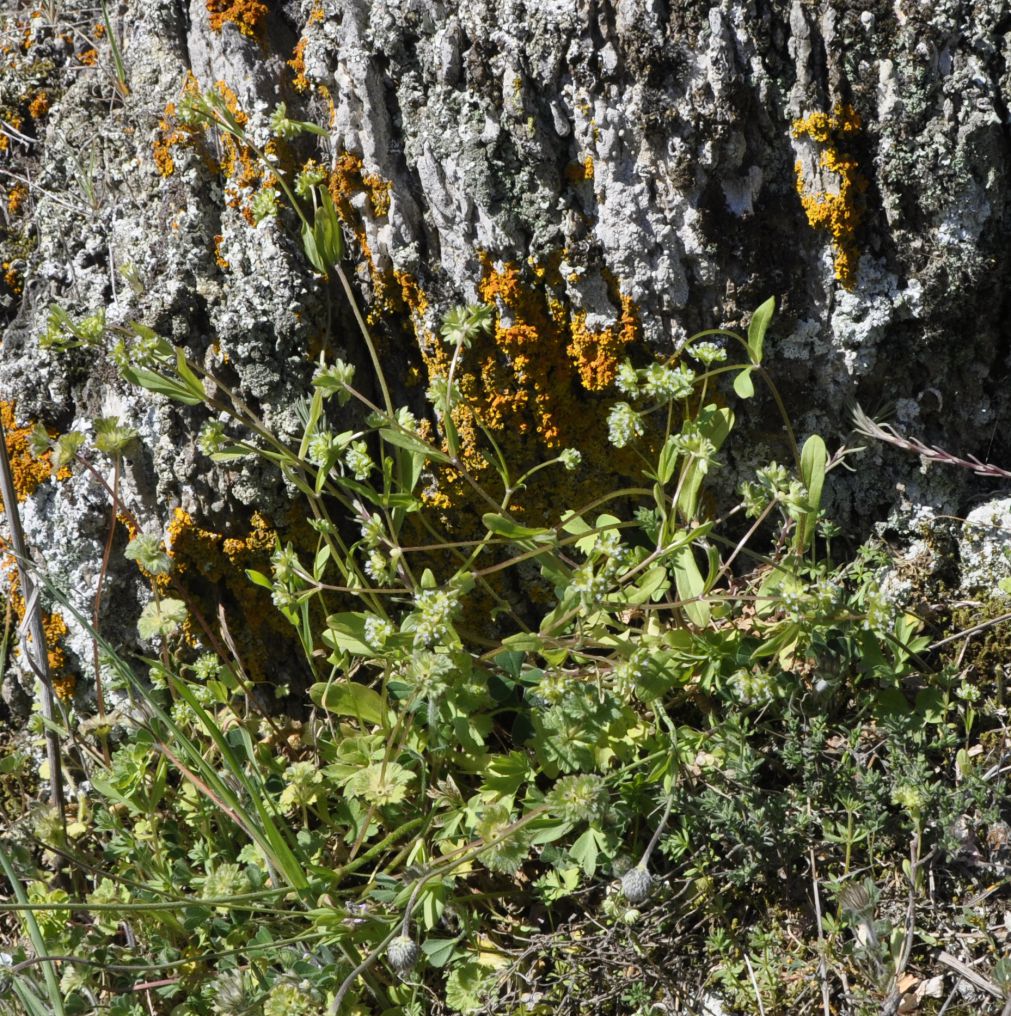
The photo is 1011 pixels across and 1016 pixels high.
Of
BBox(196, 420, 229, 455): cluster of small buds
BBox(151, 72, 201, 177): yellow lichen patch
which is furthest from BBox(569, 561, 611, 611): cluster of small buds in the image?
BBox(151, 72, 201, 177): yellow lichen patch

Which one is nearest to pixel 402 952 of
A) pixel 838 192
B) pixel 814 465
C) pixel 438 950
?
pixel 438 950

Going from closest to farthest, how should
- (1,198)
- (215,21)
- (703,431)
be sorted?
(703,431) < (215,21) < (1,198)

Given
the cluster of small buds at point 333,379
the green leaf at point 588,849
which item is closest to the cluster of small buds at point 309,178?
the cluster of small buds at point 333,379

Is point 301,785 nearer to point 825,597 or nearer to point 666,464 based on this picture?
point 666,464

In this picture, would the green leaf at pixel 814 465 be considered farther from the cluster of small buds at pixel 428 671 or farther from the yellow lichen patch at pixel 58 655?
the yellow lichen patch at pixel 58 655

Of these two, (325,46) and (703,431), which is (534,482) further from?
(325,46)

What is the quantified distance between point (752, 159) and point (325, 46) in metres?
1.15

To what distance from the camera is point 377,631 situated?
2.27 metres

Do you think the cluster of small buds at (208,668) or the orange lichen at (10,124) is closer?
the cluster of small buds at (208,668)

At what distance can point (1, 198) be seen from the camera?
10.8ft

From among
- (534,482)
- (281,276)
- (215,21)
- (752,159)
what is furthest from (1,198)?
(752,159)

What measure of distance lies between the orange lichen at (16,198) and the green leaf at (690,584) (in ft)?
7.74

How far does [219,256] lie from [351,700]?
4.16 feet

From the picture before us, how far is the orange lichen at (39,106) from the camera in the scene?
3367 mm
